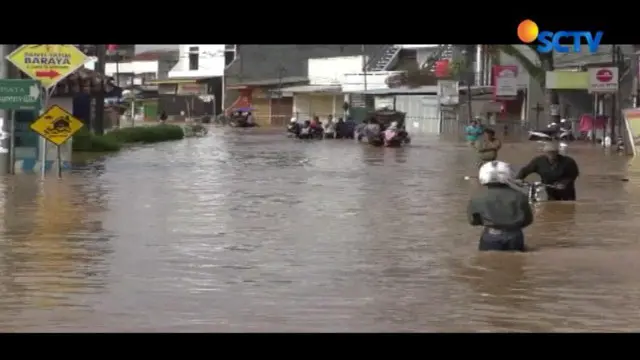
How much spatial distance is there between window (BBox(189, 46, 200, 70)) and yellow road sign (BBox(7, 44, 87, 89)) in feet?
266

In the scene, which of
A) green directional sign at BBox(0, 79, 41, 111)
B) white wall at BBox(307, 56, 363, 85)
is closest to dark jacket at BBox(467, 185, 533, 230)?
green directional sign at BBox(0, 79, 41, 111)

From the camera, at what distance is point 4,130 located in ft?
83.1

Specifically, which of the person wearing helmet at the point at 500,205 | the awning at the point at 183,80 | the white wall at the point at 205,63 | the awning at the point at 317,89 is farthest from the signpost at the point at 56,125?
the awning at the point at 183,80

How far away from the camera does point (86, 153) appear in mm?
36500

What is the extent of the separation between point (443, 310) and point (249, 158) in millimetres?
26130

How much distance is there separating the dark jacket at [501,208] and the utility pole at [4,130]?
1450cm

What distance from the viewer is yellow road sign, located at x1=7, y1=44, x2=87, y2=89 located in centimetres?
2453

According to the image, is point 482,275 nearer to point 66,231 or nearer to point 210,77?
point 66,231

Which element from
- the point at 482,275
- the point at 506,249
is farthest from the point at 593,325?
the point at 506,249

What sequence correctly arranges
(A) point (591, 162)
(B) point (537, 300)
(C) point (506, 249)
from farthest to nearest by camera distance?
1. (A) point (591, 162)
2. (C) point (506, 249)
3. (B) point (537, 300)

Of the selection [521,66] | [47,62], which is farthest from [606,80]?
[47,62]

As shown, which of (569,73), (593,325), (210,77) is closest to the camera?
(593,325)

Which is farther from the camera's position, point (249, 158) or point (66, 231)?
point (249, 158)

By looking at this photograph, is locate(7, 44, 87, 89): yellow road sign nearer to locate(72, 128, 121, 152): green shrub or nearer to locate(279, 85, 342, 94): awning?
locate(72, 128, 121, 152): green shrub
